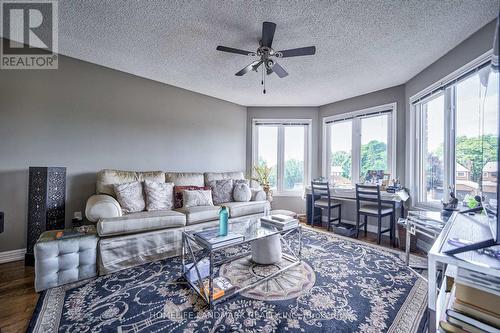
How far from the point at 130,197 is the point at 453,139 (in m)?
4.12

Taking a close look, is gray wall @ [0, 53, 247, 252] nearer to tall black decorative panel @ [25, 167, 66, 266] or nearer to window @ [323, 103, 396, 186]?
tall black decorative panel @ [25, 167, 66, 266]

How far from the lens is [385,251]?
284 cm

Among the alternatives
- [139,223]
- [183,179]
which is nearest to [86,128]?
[183,179]

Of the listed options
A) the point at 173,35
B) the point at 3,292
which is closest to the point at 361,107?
the point at 173,35

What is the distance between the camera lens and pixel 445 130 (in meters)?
2.68

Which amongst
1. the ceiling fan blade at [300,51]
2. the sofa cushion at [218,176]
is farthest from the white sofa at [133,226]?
the ceiling fan blade at [300,51]

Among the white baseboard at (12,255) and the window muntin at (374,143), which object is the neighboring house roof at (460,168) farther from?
the white baseboard at (12,255)

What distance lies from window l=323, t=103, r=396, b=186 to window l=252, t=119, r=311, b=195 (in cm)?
49

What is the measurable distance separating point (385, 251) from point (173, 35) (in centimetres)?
374

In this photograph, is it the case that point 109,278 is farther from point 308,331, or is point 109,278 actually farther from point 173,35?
point 173,35

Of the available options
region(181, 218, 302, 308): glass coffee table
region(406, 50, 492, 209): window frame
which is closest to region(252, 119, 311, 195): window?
region(406, 50, 492, 209): window frame

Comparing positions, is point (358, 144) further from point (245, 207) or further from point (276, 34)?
point (276, 34)

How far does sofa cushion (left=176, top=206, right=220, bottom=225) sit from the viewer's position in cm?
279

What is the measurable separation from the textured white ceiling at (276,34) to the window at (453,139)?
479 millimetres
